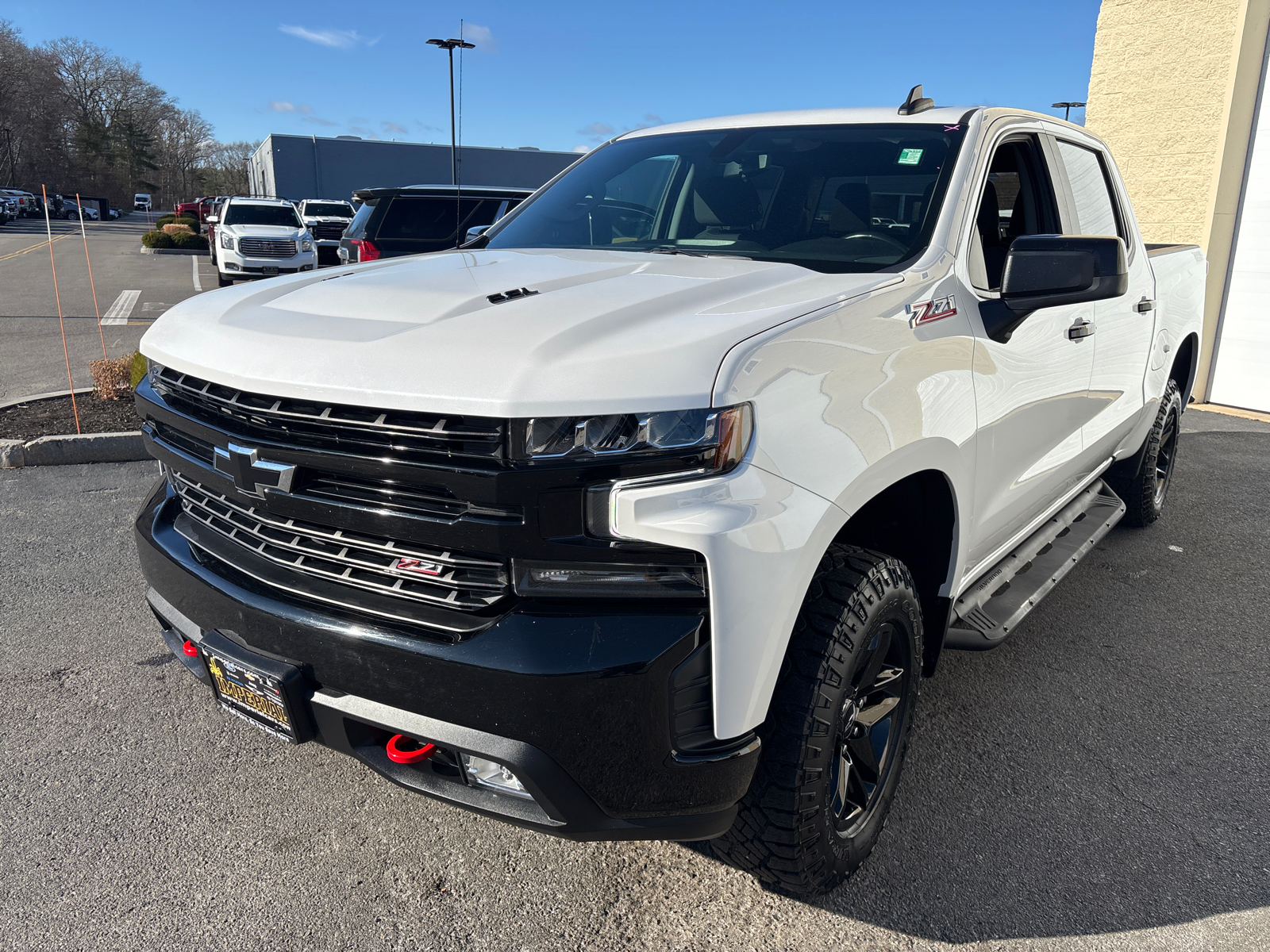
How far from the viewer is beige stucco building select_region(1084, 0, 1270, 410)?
29.0 ft

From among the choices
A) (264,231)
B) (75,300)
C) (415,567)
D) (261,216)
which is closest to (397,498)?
(415,567)

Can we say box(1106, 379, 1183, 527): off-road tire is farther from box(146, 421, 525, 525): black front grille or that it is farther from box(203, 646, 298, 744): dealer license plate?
box(203, 646, 298, 744): dealer license plate

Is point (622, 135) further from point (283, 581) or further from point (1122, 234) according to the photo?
point (283, 581)

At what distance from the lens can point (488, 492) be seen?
170 cm

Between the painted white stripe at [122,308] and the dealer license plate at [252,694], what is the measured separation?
13.6 meters

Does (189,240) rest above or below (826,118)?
below

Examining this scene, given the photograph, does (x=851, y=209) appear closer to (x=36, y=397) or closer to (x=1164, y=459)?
(x=1164, y=459)

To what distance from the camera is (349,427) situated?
183 cm

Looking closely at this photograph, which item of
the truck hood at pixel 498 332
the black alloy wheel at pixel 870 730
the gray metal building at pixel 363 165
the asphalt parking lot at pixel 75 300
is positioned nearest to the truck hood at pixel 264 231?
the asphalt parking lot at pixel 75 300

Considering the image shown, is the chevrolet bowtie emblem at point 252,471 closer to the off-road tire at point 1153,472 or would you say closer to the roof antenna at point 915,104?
the roof antenna at point 915,104

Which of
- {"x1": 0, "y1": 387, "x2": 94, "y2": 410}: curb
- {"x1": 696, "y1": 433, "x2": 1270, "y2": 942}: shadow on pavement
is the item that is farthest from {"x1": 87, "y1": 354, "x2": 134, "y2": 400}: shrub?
{"x1": 696, "y1": 433, "x2": 1270, "y2": 942}: shadow on pavement

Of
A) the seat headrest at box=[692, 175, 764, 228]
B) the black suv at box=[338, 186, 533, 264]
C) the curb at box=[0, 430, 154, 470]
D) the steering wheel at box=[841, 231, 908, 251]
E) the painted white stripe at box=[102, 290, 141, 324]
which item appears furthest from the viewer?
the painted white stripe at box=[102, 290, 141, 324]

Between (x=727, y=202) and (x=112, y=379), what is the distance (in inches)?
241

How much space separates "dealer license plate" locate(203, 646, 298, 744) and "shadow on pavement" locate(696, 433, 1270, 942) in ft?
4.58
